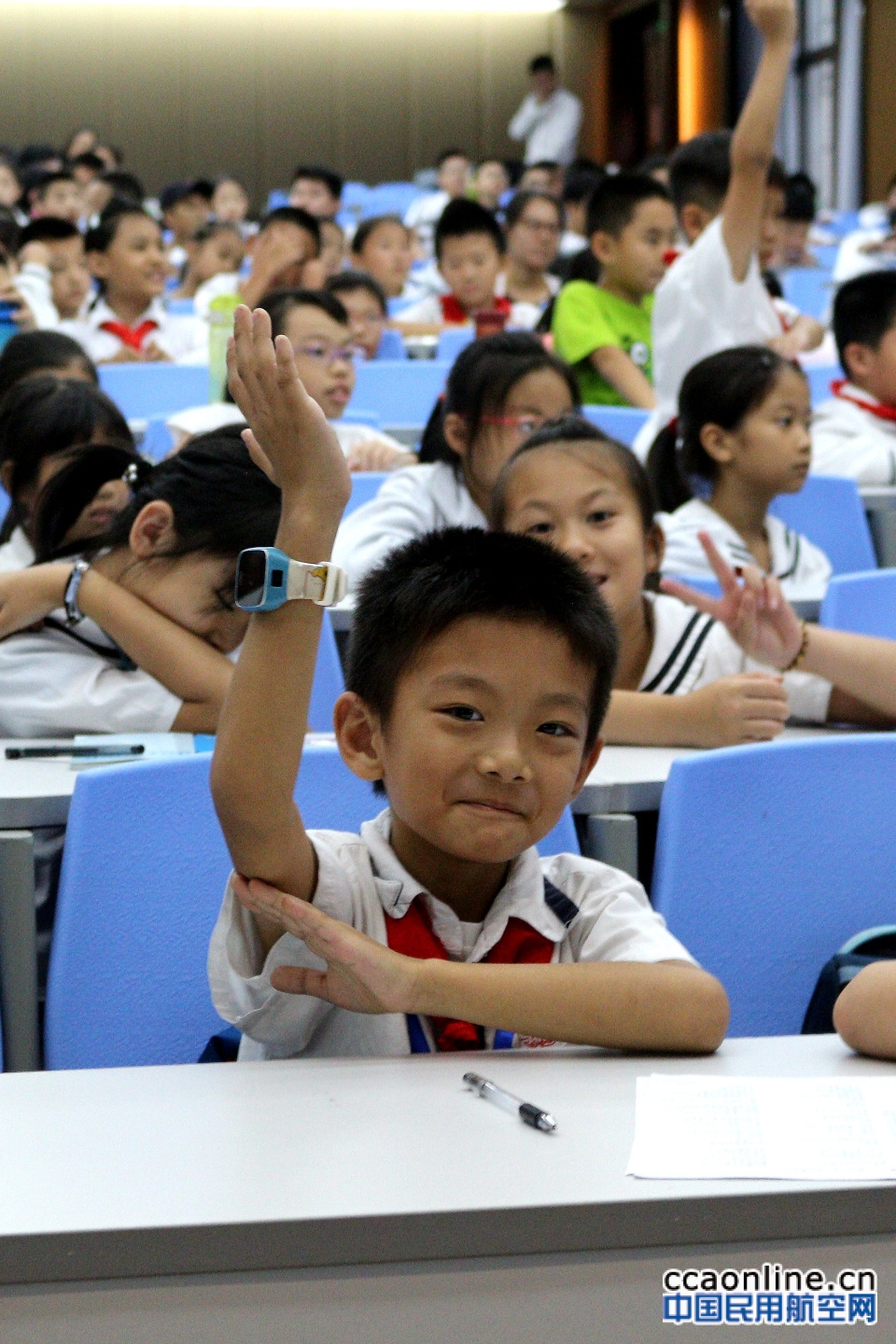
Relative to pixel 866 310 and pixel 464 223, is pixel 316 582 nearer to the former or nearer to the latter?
pixel 866 310

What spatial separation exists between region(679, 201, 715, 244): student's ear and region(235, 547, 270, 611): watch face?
3.37 m

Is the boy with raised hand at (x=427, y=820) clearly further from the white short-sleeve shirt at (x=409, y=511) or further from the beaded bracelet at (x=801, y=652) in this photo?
the white short-sleeve shirt at (x=409, y=511)

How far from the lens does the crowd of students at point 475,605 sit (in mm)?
1123

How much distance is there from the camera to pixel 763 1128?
3.07ft

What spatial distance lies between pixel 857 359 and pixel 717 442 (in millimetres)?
1028

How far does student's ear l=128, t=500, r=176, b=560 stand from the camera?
199 centimetres

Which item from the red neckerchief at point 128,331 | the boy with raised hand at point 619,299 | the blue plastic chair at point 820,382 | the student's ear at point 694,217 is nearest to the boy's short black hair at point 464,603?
the boy with raised hand at point 619,299

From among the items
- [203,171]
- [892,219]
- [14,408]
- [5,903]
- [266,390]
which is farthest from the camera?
[203,171]

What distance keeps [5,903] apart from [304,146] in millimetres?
14735

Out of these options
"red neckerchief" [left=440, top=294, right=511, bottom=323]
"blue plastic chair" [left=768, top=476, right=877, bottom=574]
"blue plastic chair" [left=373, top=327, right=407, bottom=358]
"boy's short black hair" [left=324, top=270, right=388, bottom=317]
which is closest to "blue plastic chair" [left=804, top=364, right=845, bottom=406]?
"blue plastic chair" [left=768, top=476, right=877, bottom=574]

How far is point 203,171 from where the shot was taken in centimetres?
1527

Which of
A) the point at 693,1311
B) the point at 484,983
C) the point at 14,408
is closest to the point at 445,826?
the point at 484,983

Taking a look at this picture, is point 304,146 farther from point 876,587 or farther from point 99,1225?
point 99,1225

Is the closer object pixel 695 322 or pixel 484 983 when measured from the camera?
pixel 484 983
